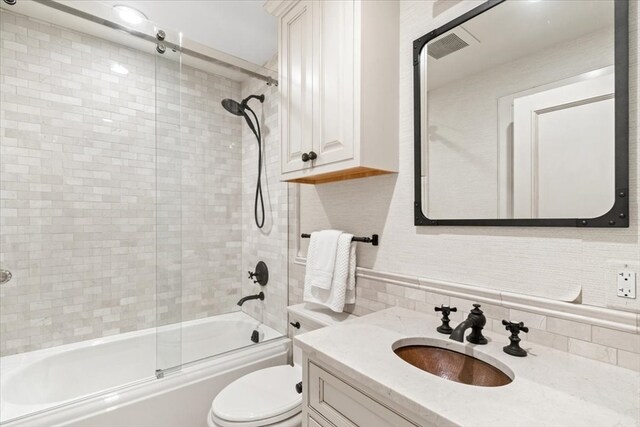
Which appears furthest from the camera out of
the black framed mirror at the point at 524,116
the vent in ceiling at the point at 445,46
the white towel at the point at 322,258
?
the white towel at the point at 322,258

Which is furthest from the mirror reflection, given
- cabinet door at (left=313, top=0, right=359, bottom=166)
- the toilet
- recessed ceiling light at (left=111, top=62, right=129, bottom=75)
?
recessed ceiling light at (left=111, top=62, right=129, bottom=75)

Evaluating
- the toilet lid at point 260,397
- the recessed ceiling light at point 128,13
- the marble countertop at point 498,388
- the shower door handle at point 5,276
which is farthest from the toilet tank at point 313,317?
the recessed ceiling light at point 128,13

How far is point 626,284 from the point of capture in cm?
78

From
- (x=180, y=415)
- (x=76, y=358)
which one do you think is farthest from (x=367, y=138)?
(x=76, y=358)

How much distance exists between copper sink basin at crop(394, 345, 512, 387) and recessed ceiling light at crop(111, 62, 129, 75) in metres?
2.52

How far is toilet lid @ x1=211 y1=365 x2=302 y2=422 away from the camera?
4.22 feet

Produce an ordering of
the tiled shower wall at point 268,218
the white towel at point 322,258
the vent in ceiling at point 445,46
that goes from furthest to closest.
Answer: the tiled shower wall at point 268,218 < the white towel at point 322,258 < the vent in ceiling at point 445,46

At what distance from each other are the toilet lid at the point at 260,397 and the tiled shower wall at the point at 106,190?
70 centimetres

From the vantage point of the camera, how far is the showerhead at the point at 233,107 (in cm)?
221

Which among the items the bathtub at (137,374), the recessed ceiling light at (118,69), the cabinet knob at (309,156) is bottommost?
Result: the bathtub at (137,374)

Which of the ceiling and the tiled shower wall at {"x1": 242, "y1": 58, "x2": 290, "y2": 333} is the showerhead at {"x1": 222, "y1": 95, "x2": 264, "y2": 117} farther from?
the ceiling

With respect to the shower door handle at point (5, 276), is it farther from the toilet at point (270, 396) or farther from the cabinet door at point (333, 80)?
the cabinet door at point (333, 80)

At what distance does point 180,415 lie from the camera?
1.57 metres

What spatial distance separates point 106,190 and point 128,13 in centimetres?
115
